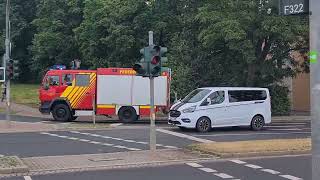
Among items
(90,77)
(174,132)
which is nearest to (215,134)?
(174,132)

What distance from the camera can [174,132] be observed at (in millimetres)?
23453

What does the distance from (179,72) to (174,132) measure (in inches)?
560

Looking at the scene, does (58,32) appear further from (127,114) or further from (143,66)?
(143,66)

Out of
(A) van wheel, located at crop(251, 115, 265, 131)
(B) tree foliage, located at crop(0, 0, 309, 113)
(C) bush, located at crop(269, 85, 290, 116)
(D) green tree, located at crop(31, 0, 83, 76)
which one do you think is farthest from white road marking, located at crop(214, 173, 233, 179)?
(D) green tree, located at crop(31, 0, 83, 76)

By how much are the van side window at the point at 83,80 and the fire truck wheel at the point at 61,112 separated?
150cm

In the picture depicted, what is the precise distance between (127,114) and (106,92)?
1.64 m

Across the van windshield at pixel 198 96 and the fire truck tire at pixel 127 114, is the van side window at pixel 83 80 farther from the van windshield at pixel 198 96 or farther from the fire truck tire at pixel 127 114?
the van windshield at pixel 198 96

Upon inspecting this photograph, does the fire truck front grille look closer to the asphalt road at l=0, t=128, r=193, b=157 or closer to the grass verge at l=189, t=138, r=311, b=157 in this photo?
the asphalt road at l=0, t=128, r=193, b=157

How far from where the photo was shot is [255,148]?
15.4 m

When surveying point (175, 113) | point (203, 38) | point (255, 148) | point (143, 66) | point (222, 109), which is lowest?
point (255, 148)

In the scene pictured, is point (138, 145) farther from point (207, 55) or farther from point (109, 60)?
point (109, 60)

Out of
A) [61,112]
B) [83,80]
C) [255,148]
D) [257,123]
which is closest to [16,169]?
[255,148]

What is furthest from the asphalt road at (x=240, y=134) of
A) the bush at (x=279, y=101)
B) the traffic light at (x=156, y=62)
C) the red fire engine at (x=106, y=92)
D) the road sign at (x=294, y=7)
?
the road sign at (x=294, y=7)

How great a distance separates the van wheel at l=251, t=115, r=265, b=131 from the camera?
24859 millimetres
